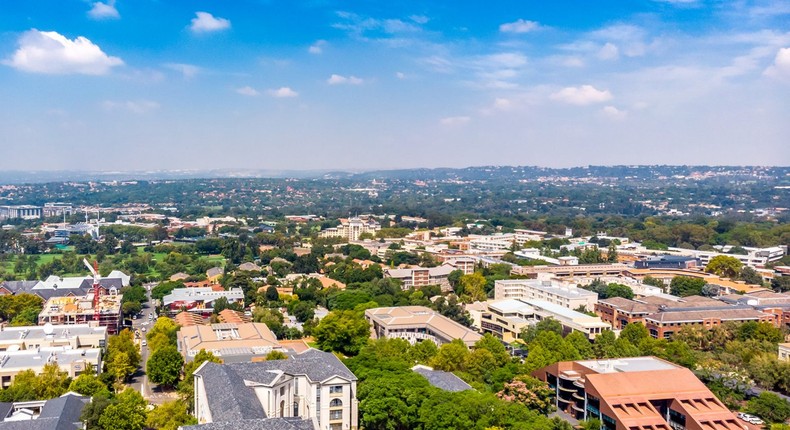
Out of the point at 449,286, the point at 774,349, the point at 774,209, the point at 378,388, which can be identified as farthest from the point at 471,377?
the point at 774,209

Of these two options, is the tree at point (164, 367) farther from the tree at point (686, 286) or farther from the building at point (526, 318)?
the tree at point (686, 286)

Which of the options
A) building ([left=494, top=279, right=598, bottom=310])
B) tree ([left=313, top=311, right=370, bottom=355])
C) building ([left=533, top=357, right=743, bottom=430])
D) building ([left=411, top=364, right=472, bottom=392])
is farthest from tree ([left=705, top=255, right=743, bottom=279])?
building ([left=411, top=364, right=472, bottom=392])

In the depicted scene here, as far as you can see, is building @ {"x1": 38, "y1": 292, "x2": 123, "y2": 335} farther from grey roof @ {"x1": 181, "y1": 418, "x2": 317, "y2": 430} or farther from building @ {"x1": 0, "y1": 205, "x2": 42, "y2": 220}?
building @ {"x1": 0, "y1": 205, "x2": 42, "y2": 220}

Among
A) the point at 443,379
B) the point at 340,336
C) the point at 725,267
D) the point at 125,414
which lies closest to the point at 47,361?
the point at 125,414

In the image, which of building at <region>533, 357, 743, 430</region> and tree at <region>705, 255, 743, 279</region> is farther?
tree at <region>705, 255, 743, 279</region>

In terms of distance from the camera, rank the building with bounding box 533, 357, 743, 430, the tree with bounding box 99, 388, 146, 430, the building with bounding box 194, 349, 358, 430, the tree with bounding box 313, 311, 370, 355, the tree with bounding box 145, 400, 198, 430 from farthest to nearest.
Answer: the tree with bounding box 313, 311, 370, 355, the building with bounding box 533, 357, 743, 430, the tree with bounding box 145, 400, 198, 430, the building with bounding box 194, 349, 358, 430, the tree with bounding box 99, 388, 146, 430

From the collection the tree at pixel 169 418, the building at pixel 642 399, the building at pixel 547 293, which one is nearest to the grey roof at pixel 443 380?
the building at pixel 642 399

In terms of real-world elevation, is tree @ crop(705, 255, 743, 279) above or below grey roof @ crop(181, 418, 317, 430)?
below

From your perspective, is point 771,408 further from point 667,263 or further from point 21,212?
point 21,212
